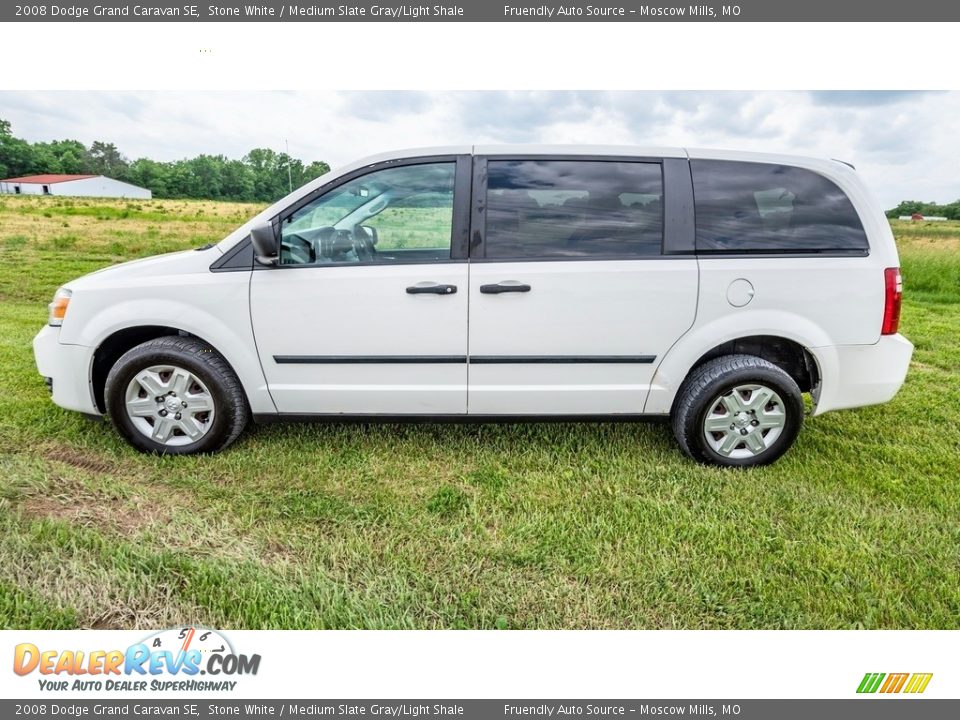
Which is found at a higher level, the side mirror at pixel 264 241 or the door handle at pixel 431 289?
the side mirror at pixel 264 241

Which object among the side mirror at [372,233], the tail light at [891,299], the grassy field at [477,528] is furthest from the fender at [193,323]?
the tail light at [891,299]

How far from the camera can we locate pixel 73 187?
351 inches

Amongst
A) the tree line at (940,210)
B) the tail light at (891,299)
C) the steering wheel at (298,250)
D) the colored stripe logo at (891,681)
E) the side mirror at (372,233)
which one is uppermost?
the tree line at (940,210)

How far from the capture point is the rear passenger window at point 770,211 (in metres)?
3.08

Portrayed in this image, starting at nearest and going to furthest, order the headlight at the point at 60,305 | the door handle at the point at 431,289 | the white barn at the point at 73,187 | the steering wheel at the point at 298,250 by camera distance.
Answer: the door handle at the point at 431,289 → the steering wheel at the point at 298,250 → the headlight at the point at 60,305 → the white barn at the point at 73,187

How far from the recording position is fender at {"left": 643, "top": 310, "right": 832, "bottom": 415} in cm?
307

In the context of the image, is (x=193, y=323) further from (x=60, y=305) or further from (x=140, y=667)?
(x=140, y=667)

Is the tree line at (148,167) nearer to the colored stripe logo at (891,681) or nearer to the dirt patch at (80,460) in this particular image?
the dirt patch at (80,460)

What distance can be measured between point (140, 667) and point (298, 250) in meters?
2.01

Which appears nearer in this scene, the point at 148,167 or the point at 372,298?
the point at 372,298

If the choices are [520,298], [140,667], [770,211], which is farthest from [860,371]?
[140,667]

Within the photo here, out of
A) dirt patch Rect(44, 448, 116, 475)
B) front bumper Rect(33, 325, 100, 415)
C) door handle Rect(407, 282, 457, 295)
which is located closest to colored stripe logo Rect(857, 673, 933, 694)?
door handle Rect(407, 282, 457, 295)

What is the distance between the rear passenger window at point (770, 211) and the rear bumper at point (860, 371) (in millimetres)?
550

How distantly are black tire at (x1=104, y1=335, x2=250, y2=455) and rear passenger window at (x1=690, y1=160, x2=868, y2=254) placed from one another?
272cm
